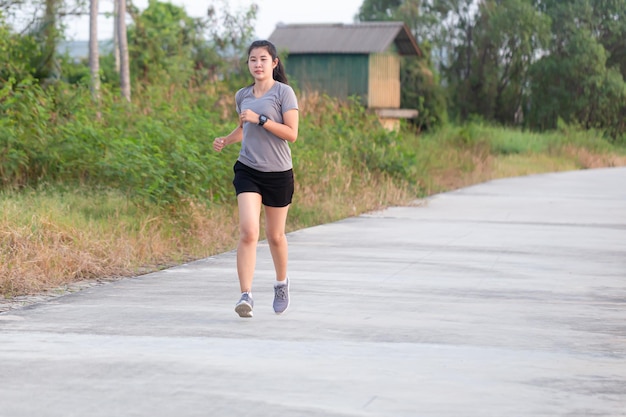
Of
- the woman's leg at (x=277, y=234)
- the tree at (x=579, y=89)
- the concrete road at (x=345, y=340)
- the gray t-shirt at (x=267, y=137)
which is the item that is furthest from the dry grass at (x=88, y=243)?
the tree at (x=579, y=89)

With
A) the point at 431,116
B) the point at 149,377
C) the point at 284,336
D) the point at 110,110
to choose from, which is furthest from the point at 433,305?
the point at 431,116

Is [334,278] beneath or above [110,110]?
beneath

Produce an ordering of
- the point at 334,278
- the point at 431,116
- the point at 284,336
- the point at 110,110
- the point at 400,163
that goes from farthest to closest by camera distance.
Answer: the point at 431,116
the point at 400,163
the point at 110,110
the point at 334,278
the point at 284,336

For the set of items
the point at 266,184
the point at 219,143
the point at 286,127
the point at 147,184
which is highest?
the point at 286,127

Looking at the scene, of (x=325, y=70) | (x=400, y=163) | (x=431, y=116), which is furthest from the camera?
(x=431, y=116)

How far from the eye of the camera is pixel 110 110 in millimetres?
18672

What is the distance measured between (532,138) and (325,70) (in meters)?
8.75

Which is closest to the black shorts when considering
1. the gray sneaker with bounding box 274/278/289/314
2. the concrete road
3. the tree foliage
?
the gray sneaker with bounding box 274/278/289/314

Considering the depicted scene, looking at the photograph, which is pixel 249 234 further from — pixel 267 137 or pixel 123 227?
pixel 123 227

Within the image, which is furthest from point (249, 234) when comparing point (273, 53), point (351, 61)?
point (351, 61)

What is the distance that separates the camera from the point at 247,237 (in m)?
8.80

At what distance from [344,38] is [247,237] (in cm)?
3884

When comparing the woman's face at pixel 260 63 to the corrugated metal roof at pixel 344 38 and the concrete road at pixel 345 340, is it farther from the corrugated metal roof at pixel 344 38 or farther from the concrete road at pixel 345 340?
the corrugated metal roof at pixel 344 38

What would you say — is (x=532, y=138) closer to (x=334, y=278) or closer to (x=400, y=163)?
(x=400, y=163)
